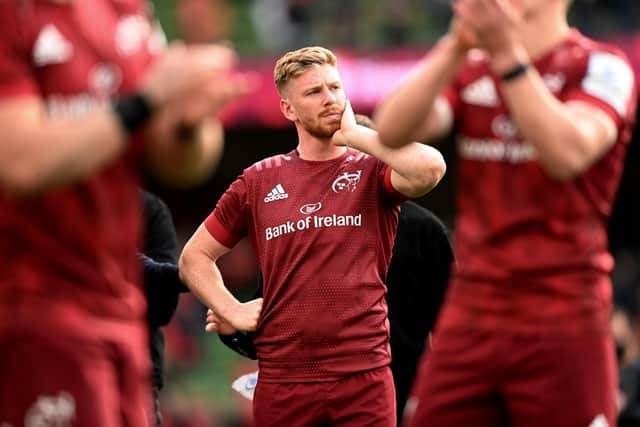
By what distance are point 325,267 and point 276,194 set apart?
445 mm

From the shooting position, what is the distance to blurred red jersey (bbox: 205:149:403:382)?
250 inches

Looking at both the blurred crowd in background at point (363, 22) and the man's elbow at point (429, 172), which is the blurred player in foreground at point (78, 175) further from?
the blurred crowd in background at point (363, 22)

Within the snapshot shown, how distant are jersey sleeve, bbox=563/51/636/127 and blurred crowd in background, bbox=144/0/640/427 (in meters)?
12.9

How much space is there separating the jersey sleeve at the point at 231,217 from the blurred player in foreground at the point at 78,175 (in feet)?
7.31

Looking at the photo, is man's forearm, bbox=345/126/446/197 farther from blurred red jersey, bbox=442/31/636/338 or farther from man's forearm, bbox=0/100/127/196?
man's forearm, bbox=0/100/127/196

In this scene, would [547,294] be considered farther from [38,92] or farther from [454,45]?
[38,92]

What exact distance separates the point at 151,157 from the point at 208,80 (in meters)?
0.39

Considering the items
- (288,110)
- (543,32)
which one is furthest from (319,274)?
(543,32)

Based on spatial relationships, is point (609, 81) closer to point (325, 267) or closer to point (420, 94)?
point (420, 94)

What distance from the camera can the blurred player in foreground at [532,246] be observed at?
459cm

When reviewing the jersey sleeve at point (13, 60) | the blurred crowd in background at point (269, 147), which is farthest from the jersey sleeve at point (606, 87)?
the blurred crowd in background at point (269, 147)

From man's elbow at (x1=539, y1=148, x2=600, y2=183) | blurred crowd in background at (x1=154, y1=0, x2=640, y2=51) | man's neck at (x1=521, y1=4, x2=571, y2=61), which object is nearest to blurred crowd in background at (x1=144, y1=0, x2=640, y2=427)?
blurred crowd in background at (x1=154, y1=0, x2=640, y2=51)

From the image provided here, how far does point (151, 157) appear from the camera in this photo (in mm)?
4453

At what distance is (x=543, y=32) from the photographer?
4637 mm
